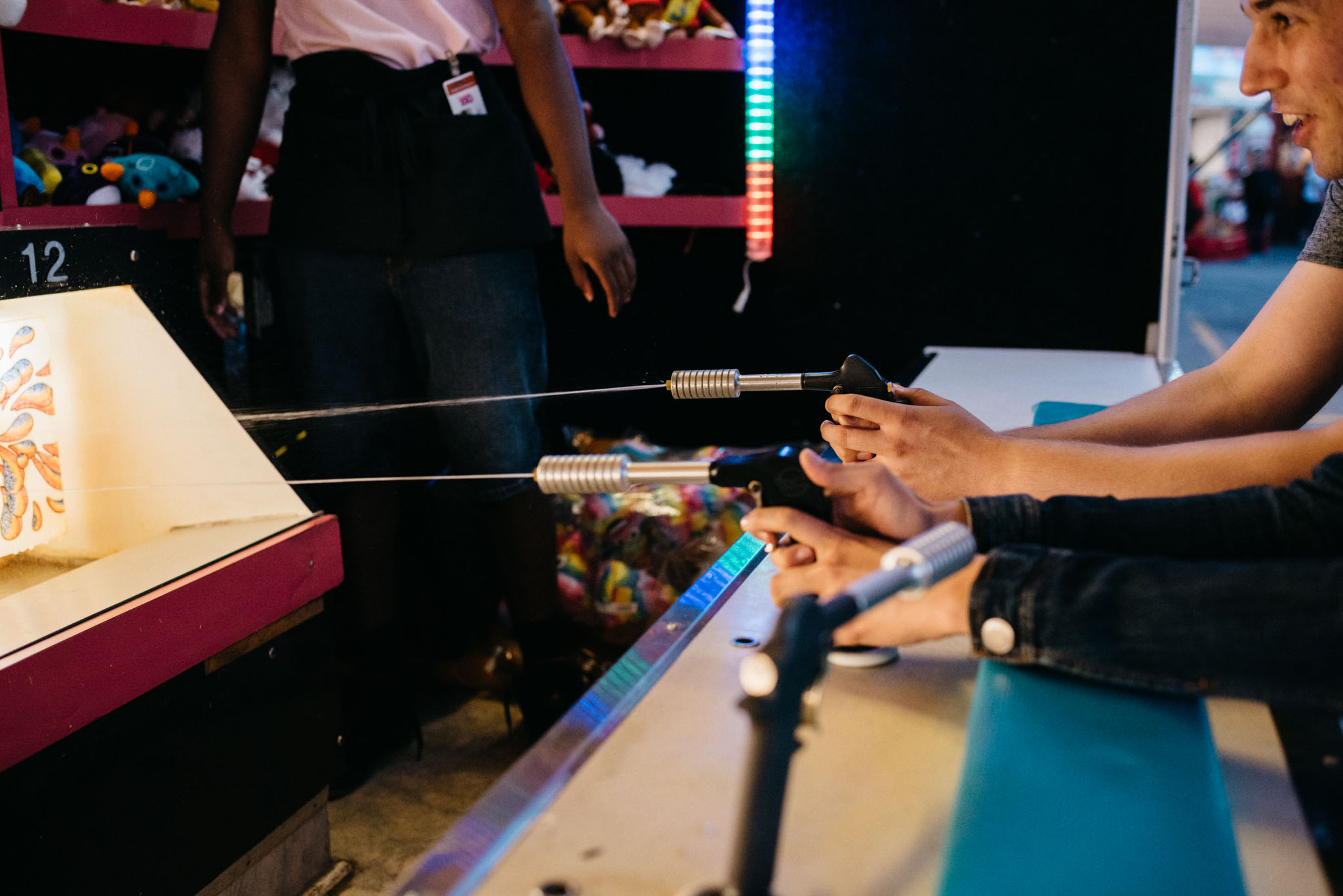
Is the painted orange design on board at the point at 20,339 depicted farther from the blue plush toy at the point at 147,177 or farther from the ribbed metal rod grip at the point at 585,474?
the ribbed metal rod grip at the point at 585,474

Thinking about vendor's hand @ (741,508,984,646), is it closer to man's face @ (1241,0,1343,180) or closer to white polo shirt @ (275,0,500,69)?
man's face @ (1241,0,1343,180)

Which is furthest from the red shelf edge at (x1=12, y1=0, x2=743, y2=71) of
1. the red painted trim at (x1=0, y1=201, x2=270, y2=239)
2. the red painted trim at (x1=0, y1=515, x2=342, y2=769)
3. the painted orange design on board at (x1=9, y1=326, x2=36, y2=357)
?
the red painted trim at (x1=0, y1=515, x2=342, y2=769)

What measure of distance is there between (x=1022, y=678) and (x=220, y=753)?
0.99 m

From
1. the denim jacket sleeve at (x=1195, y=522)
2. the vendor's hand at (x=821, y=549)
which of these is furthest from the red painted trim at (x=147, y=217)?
the denim jacket sleeve at (x=1195, y=522)

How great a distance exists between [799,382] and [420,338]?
92 centimetres

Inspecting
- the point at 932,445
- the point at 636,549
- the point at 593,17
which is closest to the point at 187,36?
the point at 593,17

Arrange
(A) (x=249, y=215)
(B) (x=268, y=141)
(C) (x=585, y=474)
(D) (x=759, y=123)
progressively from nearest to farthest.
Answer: (C) (x=585, y=474)
(A) (x=249, y=215)
(B) (x=268, y=141)
(D) (x=759, y=123)

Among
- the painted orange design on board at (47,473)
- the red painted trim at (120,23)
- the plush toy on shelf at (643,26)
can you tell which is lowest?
the painted orange design on board at (47,473)

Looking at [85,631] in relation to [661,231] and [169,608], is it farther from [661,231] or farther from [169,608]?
[661,231]

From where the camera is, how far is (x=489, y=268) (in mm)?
1702

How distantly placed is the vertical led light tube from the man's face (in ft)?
5.14

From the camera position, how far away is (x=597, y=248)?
164 cm

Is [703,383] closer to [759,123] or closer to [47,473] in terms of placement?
[47,473]

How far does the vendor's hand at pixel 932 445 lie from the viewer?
987 millimetres
